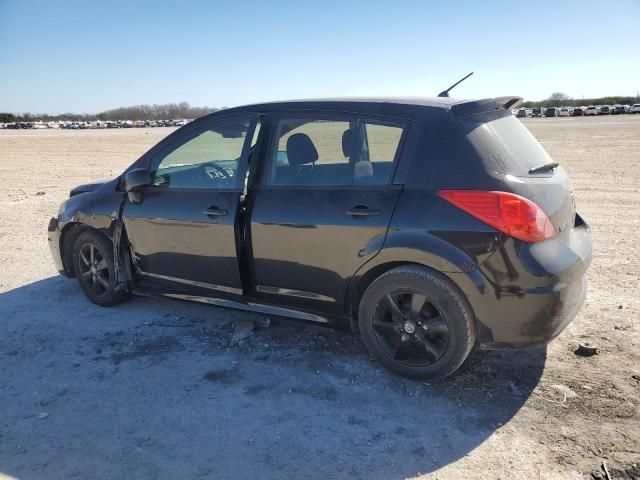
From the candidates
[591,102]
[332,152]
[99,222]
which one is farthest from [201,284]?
[591,102]

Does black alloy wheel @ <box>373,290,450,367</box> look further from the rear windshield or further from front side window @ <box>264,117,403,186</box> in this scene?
the rear windshield

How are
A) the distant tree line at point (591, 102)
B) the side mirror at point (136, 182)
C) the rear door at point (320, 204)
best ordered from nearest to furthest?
the rear door at point (320, 204)
the side mirror at point (136, 182)
the distant tree line at point (591, 102)

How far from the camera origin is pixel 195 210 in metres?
4.24

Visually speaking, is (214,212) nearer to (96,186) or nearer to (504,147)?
(96,186)

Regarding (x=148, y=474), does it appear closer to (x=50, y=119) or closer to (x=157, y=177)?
(x=157, y=177)

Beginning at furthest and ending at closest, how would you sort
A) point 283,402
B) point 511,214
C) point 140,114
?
point 140,114 < point 283,402 < point 511,214

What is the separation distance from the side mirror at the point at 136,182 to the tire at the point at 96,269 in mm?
594

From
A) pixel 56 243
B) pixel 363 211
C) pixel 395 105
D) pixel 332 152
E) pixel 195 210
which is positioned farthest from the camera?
pixel 56 243

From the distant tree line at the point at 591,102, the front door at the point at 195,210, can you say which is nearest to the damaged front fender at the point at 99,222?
the front door at the point at 195,210

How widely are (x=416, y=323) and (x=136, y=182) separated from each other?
2.60 metres

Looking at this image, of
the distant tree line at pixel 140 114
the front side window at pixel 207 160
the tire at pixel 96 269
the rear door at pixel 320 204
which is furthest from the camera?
the distant tree line at pixel 140 114

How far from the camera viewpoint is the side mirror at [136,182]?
14.8 ft

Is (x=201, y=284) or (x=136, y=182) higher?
(x=136, y=182)

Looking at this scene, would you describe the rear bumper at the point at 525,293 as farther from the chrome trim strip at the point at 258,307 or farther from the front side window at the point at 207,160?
the front side window at the point at 207,160
